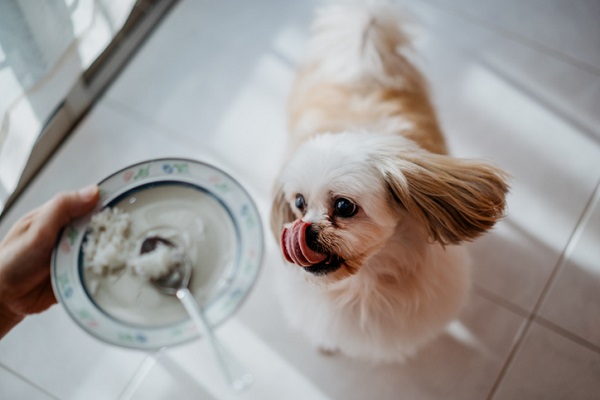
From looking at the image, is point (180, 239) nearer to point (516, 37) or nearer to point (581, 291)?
point (581, 291)

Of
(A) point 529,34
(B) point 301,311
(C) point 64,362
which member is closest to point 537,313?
(B) point 301,311

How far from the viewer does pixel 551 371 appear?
149 centimetres

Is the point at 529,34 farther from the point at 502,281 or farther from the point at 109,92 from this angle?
the point at 109,92

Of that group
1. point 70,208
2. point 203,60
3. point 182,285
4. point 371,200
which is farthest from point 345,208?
point 203,60

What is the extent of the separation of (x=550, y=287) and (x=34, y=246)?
4.35ft

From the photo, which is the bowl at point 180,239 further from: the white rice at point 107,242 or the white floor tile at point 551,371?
the white floor tile at point 551,371

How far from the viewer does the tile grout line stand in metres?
1.50

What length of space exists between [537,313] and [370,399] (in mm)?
514

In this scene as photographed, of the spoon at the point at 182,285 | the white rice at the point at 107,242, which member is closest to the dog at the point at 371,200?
the spoon at the point at 182,285

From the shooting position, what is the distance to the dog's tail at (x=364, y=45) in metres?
1.41

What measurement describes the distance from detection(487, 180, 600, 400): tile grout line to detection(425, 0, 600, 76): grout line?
431 mm

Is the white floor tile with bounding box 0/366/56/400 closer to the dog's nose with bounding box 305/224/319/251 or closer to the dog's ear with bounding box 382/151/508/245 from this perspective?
the dog's nose with bounding box 305/224/319/251

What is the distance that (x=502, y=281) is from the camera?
160cm

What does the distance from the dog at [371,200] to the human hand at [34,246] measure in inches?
17.1
